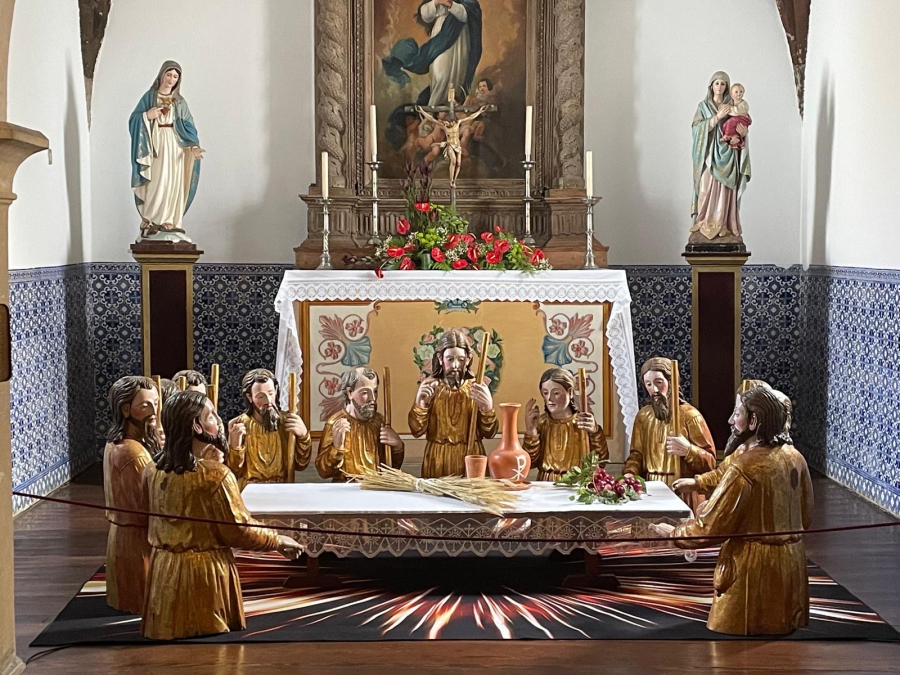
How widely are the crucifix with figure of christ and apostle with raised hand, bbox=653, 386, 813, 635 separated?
4.70 m

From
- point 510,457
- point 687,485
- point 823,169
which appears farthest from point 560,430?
point 823,169

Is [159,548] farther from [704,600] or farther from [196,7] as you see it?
[196,7]

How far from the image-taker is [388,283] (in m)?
8.38

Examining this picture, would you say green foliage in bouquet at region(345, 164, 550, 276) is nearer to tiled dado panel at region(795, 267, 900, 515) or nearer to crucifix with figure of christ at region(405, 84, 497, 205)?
crucifix with figure of christ at region(405, 84, 497, 205)

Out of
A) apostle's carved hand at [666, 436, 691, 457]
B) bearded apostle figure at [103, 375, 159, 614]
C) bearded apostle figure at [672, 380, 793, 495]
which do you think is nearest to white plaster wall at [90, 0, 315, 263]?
bearded apostle figure at [103, 375, 159, 614]

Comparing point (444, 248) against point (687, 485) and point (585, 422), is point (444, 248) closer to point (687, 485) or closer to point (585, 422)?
point (585, 422)

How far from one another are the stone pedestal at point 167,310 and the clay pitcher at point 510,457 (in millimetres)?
3823

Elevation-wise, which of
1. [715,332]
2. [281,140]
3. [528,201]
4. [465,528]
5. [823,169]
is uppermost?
[281,140]

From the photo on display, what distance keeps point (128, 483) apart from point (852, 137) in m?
5.65

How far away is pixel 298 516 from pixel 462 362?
148 cm

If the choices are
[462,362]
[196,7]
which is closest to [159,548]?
[462,362]

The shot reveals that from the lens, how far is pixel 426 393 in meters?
6.47

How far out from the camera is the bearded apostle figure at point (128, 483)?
5.27m

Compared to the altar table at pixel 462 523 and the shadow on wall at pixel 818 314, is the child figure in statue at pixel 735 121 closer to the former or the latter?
the shadow on wall at pixel 818 314
